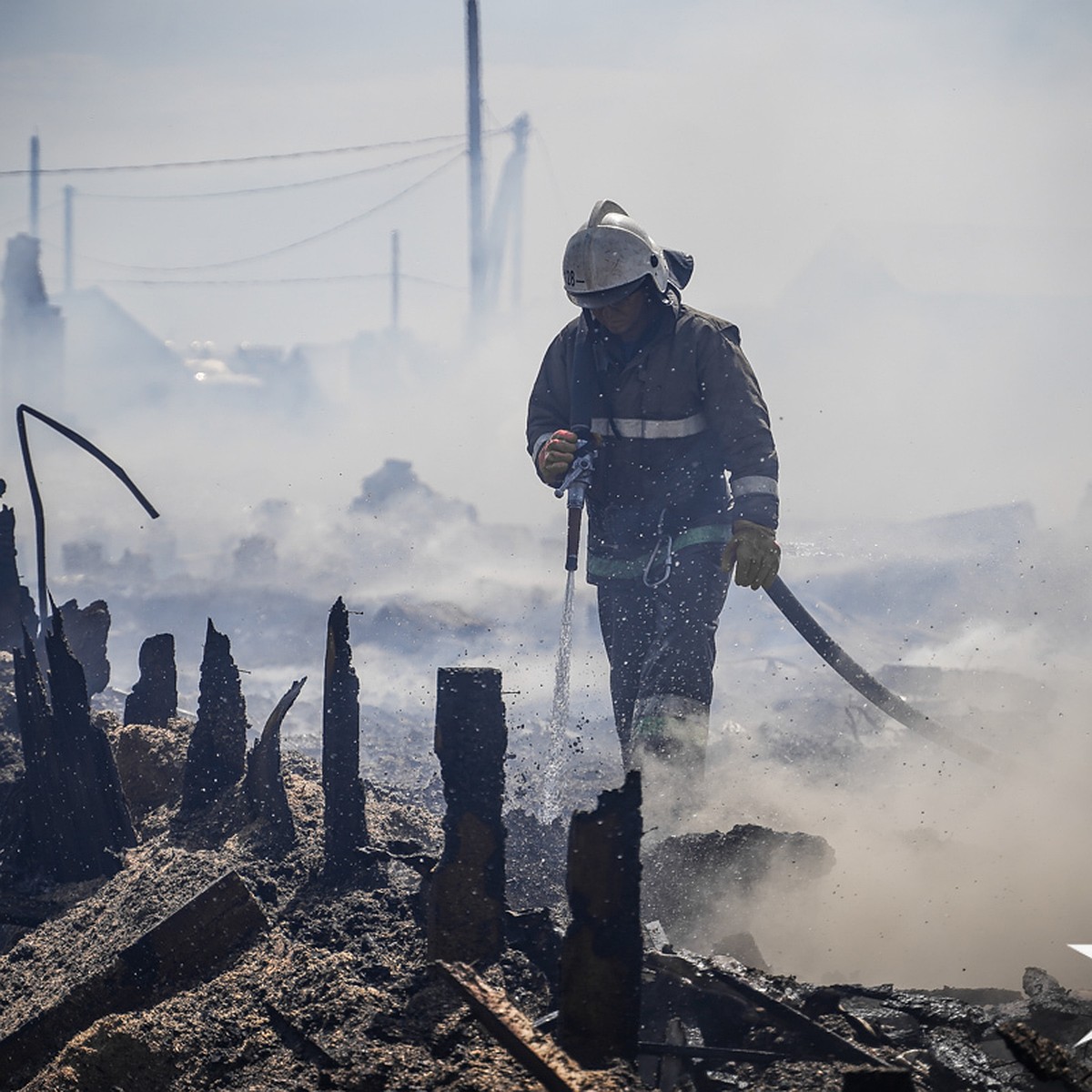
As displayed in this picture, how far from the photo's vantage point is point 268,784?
449cm

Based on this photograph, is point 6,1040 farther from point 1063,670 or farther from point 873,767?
point 1063,670

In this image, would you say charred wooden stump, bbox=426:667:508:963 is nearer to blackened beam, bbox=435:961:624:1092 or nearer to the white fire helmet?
blackened beam, bbox=435:961:624:1092

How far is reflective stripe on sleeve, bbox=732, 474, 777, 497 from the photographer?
4988 millimetres

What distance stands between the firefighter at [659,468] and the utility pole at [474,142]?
2049 cm

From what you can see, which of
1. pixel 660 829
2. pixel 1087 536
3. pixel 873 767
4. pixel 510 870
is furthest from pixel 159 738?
pixel 1087 536

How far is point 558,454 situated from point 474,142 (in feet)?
70.7

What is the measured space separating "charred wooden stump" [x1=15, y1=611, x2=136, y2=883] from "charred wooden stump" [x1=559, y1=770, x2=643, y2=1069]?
2.48 metres

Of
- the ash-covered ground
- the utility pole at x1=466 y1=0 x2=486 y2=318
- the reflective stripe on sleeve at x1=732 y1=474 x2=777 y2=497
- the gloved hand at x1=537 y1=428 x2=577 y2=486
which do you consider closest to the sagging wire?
the ash-covered ground

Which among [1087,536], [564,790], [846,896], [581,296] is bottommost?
[564,790]

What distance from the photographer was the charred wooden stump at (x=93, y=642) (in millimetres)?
8039

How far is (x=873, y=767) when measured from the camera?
695 centimetres

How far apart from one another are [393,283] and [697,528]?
32.2 metres

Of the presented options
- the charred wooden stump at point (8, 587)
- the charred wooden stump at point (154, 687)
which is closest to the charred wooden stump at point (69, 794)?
the charred wooden stump at point (154, 687)

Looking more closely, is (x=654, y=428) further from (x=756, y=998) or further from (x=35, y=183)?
(x=35, y=183)
